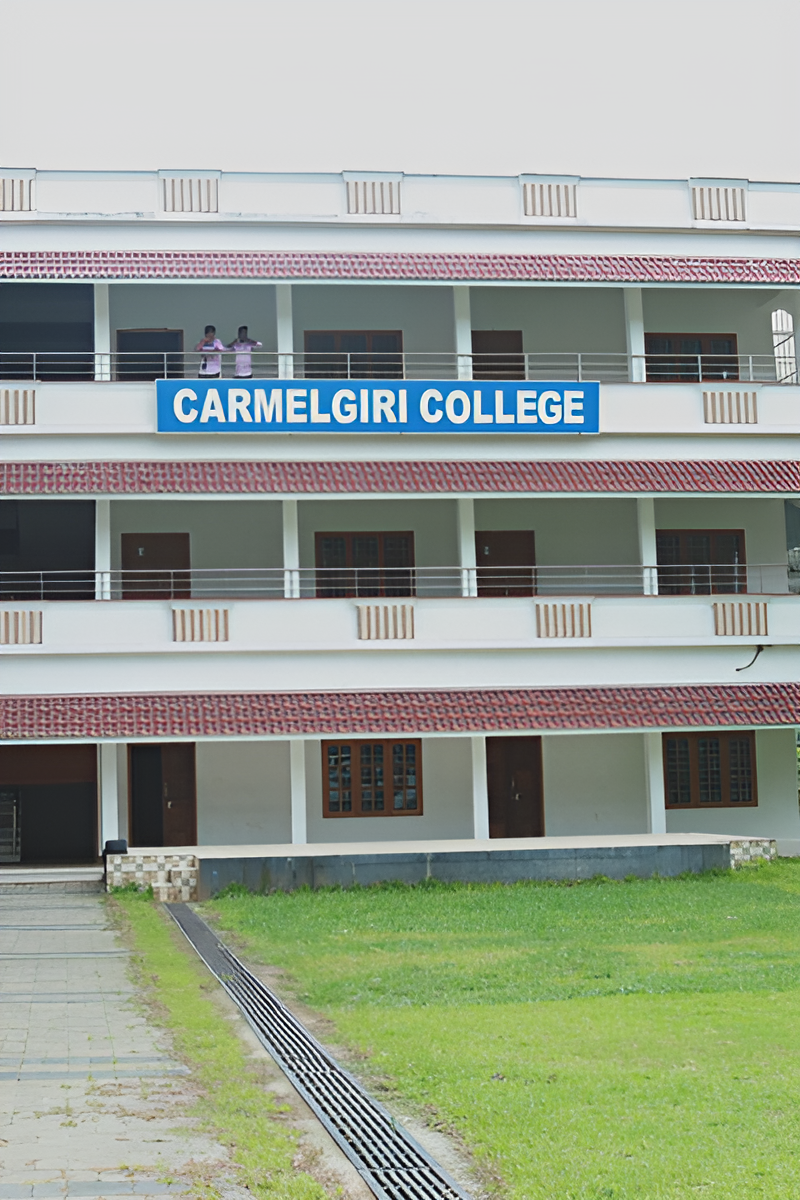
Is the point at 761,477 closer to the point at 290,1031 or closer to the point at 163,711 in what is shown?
the point at 163,711

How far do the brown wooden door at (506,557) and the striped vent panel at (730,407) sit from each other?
12.9 ft

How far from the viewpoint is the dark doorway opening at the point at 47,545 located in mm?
26672

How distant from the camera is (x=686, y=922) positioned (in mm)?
17172

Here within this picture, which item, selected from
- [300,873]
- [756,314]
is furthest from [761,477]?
[300,873]

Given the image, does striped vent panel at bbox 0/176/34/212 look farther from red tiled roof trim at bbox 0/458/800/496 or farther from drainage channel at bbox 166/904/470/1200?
drainage channel at bbox 166/904/470/1200

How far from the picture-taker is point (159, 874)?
70.9ft

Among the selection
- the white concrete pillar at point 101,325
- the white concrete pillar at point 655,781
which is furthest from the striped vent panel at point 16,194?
the white concrete pillar at point 655,781

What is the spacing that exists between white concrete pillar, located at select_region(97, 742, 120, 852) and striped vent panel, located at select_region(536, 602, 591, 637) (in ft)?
23.5

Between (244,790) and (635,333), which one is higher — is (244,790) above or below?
below

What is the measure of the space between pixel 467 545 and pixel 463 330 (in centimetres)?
367

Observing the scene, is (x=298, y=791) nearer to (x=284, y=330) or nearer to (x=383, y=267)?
(x=284, y=330)

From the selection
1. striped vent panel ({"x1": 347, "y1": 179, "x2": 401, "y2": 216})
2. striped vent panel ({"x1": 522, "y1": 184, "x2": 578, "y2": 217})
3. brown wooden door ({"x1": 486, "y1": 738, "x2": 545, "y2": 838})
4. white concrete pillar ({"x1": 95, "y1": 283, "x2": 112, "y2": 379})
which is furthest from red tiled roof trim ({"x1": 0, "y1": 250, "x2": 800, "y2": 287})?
brown wooden door ({"x1": 486, "y1": 738, "x2": 545, "y2": 838})

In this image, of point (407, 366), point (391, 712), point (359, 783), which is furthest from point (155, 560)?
point (407, 366)

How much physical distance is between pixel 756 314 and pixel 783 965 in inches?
694
